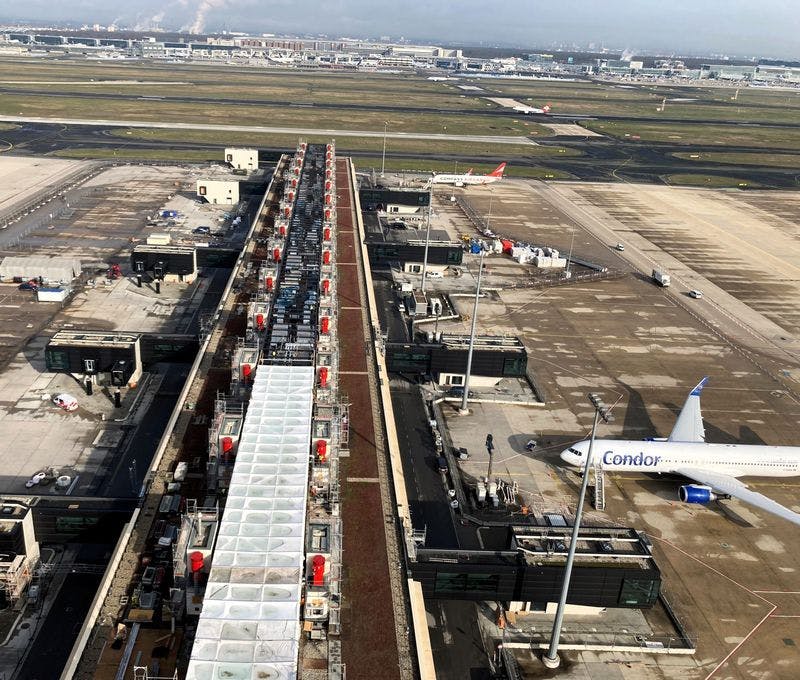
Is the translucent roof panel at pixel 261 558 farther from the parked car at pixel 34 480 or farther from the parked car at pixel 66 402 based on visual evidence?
the parked car at pixel 66 402

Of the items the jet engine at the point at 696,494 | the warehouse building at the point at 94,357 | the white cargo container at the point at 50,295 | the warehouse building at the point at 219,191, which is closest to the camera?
the jet engine at the point at 696,494

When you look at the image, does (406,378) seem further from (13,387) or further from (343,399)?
(13,387)

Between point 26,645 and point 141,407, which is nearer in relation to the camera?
point 26,645

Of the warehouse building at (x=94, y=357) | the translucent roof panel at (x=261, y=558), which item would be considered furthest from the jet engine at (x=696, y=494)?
the warehouse building at (x=94, y=357)

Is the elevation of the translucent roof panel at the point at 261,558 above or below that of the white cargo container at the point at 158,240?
above

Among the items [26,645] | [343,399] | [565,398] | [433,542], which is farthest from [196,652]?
[565,398]

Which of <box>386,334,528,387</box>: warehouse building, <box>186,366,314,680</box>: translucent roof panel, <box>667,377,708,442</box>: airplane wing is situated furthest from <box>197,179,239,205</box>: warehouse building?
<box>186,366,314,680</box>: translucent roof panel

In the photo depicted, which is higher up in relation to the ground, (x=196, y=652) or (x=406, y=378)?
(x=196, y=652)
